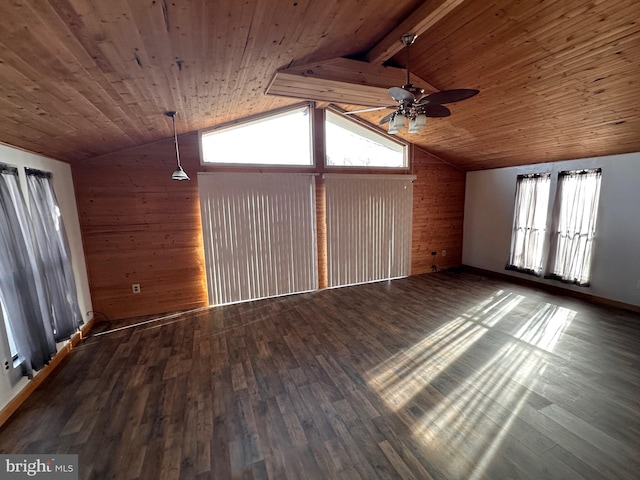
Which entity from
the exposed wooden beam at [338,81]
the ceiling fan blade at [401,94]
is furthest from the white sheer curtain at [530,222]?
the ceiling fan blade at [401,94]

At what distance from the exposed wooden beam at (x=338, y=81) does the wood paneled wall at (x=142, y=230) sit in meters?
2.05

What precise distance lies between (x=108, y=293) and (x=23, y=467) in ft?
8.64

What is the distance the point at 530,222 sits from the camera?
205 inches

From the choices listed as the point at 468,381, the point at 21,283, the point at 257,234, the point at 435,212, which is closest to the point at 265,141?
the point at 257,234

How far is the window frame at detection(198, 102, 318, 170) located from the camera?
432 centimetres

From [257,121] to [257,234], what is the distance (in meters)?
1.94

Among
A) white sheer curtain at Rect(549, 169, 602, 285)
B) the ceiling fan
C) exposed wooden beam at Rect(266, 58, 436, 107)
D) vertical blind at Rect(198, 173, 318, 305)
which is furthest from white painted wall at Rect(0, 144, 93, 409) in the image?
white sheer curtain at Rect(549, 169, 602, 285)

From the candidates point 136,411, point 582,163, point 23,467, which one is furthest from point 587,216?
point 23,467

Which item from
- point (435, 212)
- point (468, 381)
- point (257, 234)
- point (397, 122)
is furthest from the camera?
point (435, 212)

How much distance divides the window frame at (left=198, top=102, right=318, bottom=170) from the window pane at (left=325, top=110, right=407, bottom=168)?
1.02ft

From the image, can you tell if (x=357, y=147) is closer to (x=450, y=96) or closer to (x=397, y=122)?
(x=397, y=122)

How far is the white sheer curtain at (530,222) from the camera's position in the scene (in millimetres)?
5027

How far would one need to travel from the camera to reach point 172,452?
74.0 inches

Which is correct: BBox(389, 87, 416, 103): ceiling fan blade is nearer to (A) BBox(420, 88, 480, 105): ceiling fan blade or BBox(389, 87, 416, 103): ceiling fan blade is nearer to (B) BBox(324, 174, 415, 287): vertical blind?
(A) BBox(420, 88, 480, 105): ceiling fan blade
